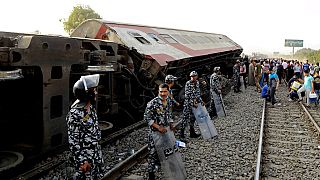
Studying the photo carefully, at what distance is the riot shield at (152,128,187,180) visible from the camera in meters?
4.89

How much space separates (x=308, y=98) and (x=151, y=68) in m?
6.65

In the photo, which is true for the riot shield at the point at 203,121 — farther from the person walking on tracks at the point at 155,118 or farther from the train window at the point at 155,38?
the train window at the point at 155,38

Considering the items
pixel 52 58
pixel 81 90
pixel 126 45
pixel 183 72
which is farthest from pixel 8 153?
pixel 183 72

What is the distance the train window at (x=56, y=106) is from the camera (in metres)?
5.71

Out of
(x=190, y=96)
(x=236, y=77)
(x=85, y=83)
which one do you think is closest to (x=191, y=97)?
(x=190, y=96)

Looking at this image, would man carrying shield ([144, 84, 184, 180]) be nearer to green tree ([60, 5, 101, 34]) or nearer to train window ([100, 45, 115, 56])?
train window ([100, 45, 115, 56])

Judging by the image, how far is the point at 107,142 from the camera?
276 inches

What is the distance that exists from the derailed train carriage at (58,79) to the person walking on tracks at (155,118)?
174 cm

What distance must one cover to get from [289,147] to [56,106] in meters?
4.83

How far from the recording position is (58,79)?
18.6 feet

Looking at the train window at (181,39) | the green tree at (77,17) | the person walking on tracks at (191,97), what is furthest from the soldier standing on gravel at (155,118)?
the green tree at (77,17)

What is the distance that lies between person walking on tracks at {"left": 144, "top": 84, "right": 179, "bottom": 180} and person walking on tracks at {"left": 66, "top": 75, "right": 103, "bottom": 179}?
50.9 inches

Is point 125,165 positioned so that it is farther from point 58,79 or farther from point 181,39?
point 181,39

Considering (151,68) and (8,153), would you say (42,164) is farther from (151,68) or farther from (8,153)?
(151,68)
